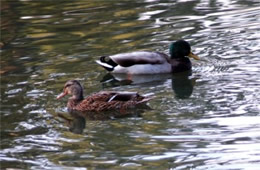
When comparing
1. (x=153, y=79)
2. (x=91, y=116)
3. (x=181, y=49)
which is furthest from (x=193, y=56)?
(x=91, y=116)

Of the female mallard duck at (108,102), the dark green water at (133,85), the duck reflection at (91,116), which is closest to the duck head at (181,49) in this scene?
the dark green water at (133,85)

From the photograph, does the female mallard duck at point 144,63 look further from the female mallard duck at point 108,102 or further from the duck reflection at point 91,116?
A: the duck reflection at point 91,116

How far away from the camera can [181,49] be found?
13633 millimetres

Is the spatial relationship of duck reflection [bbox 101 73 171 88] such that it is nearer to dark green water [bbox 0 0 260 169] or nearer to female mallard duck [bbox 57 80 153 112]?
dark green water [bbox 0 0 260 169]

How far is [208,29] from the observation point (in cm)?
1505

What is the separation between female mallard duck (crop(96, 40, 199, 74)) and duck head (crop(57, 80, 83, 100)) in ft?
5.83

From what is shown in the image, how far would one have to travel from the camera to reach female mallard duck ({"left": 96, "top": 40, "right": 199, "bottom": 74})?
1332 cm

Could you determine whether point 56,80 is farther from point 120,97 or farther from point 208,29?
point 208,29

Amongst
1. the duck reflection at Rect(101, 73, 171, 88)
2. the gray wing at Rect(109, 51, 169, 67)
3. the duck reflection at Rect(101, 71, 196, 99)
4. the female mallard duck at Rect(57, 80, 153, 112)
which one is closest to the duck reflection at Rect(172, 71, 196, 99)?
the duck reflection at Rect(101, 71, 196, 99)

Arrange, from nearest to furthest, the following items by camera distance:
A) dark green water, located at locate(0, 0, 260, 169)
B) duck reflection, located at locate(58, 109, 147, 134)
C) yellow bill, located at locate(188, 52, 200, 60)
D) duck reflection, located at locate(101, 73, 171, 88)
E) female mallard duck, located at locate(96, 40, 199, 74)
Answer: dark green water, located at locate(0, 0, 260, 169) → duck reflection, located at locate(58, 109, 147, 134) → duck reflection, located at locate(101, 73, 171, 88) → female mallard duck, located at locate(96, 40, 199, 74) → yellow bill, located at locate(188, 52, 200, 60)

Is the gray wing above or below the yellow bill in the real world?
above

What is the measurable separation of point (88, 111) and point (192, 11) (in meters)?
6.23

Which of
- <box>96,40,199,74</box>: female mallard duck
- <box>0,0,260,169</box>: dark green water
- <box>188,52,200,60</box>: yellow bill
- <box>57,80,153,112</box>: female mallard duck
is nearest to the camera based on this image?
<box>0,0,260,169</box>: dark green water

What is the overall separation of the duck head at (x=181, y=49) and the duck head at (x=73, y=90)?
2.60 m
